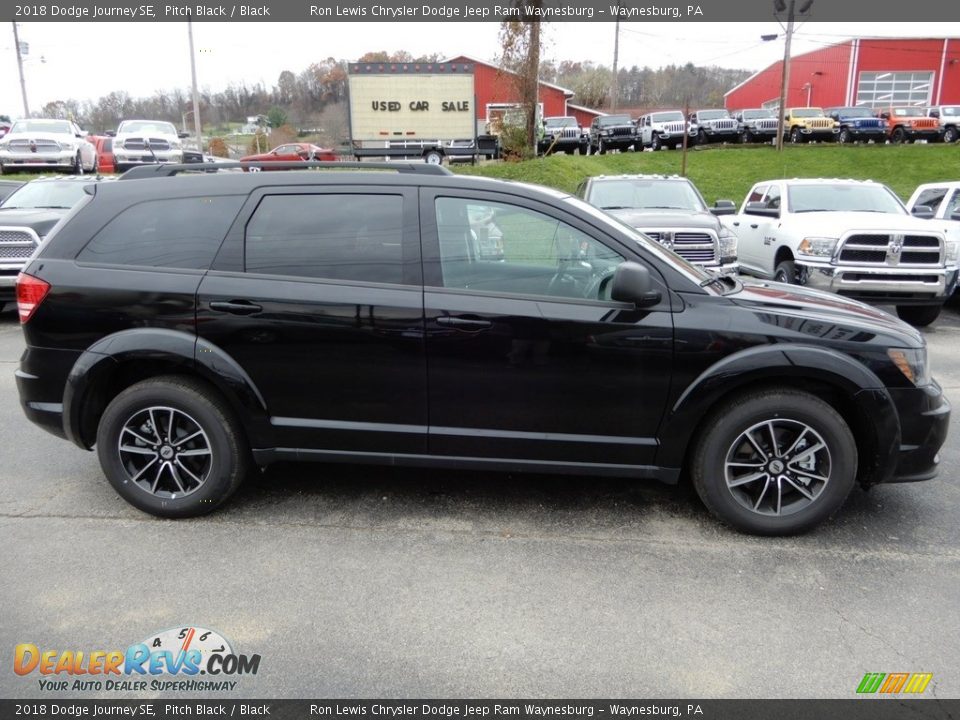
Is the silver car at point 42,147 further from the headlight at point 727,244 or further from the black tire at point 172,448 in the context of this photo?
the black tire at point 172,448

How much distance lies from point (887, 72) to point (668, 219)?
4777 cm

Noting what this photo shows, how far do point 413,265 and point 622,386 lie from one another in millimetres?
1261

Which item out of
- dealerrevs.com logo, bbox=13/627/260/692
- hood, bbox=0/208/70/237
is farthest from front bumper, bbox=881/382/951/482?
hood, bbox=0/208/70/237

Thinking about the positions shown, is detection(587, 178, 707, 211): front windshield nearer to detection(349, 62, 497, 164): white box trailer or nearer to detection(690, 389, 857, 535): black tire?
detection(690, 389, 857, 535): black tire

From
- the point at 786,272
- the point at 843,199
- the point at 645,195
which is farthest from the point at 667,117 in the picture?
the point at 786,272

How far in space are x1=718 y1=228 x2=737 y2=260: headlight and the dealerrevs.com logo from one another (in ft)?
26.9

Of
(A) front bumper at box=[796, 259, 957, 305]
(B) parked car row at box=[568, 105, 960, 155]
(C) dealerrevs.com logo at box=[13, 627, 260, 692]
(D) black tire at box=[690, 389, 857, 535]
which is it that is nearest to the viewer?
(C) dealerrevs.com logo at box=[13, 627, 260, 692]

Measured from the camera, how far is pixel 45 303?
3928mm

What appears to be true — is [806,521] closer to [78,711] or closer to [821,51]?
[78,711]

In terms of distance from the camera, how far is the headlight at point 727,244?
9456mm

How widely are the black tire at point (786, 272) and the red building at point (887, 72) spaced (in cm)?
4447

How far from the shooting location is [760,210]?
10.8 metres

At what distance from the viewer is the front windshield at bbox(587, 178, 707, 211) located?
10.5 m

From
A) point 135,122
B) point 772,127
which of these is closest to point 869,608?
point 135,122
